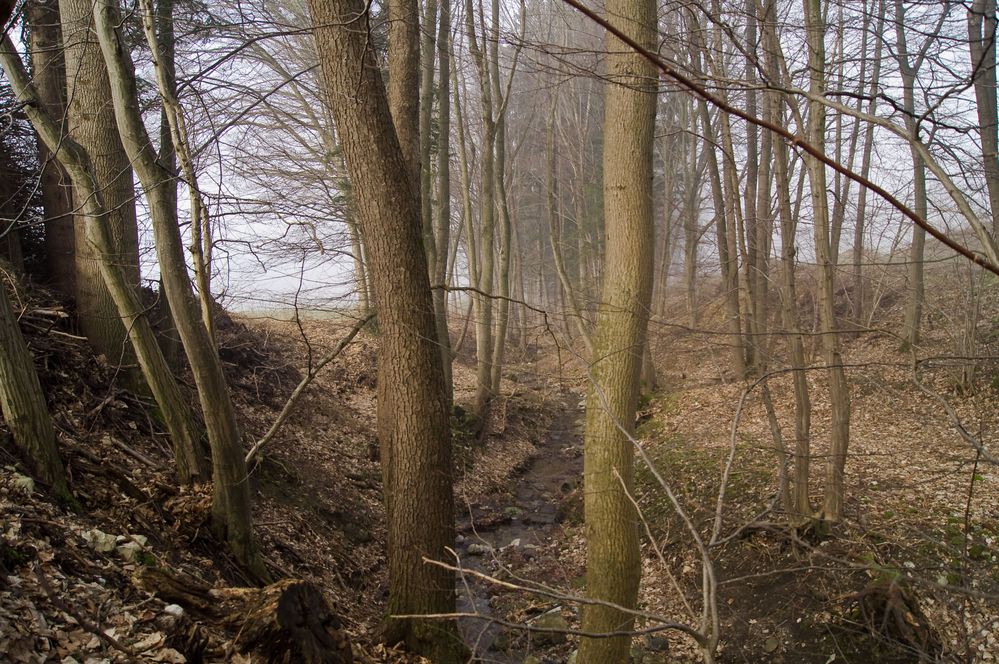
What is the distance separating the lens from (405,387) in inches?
200

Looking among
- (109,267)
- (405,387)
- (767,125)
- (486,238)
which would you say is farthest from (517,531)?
(767,125)

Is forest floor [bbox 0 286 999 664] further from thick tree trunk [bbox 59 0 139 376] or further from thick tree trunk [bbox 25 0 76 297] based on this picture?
thick tree trunk [bbox 25 0 76 297]

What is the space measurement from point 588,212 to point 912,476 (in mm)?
16996

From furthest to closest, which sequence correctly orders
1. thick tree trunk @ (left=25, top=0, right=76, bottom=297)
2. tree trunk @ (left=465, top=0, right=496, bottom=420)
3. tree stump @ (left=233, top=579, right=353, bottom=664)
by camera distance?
1. tree trunk @ (left=465, top=0, right=496, bottom=420)
2. thick tree trunk @ (left=25, top=0, right=76, bottom=297)
3. tree stump @ (left=233, top=579, right=353, bottom=664)

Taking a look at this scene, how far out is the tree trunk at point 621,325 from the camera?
16.3 feet

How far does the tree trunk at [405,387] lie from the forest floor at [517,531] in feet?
1.46

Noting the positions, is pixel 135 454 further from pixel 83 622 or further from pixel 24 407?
pixel 83 622

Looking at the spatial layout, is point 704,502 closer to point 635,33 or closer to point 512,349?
point 635,33

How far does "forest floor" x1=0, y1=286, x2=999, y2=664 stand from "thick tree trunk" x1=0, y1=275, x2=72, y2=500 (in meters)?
0.18

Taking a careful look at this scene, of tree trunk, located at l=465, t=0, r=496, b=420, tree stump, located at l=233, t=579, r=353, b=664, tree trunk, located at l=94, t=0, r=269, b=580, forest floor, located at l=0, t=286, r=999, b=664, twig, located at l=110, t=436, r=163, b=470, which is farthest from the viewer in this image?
tree trunk, located at l=465, t=0, r=496, b=420

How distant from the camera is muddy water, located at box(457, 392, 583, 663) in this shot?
656 cm

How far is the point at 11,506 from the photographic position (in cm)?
395

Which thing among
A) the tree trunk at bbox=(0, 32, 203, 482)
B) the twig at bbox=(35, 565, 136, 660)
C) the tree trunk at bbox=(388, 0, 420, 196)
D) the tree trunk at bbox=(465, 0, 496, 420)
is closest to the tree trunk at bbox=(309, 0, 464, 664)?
the tree trunk at bbox=(388, 0, 420, 196)

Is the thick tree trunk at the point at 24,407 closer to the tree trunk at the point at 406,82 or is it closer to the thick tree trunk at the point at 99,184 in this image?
the thick tree trunk at the point at 99,184
